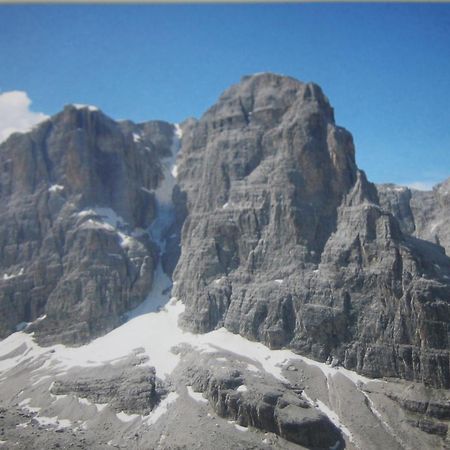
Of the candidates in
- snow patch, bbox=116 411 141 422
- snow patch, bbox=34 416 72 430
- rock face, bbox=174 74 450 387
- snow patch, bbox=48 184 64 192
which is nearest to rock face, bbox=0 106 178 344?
snow patch, bbox=48 184 64 192

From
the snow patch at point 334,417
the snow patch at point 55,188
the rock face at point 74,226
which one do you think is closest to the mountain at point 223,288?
the snow patch at point 334,417

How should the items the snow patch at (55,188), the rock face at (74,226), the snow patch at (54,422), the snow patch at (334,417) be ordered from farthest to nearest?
the snow patch at (55,188) → the rock face at (74,226) → the snow patch at (54,422) → the snow patch at (334,417)

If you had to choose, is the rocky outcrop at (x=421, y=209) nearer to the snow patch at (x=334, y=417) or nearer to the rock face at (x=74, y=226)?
the rock face at (x=74, y=226)

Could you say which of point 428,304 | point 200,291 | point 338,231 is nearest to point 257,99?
point 338,231

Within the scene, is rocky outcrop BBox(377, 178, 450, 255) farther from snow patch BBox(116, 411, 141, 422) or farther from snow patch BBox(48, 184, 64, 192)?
snow patch BBox(116, 411, 141, 422)

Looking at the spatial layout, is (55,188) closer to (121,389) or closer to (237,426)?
(121,389)

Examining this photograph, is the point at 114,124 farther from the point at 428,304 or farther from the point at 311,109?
the point at 428,304
